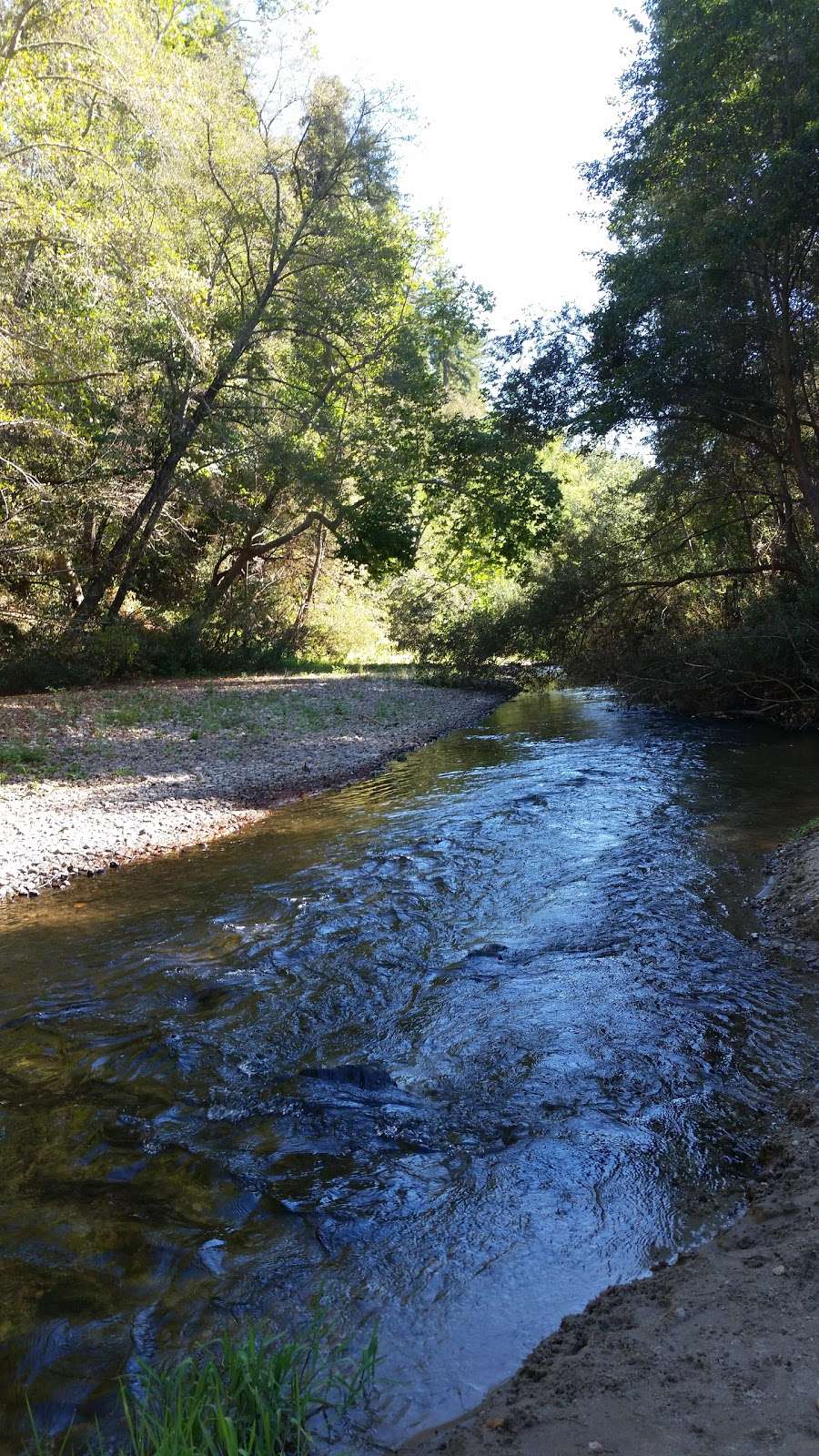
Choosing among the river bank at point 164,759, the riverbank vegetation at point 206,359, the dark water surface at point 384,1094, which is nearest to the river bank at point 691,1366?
the dark water surface at point 384,1094

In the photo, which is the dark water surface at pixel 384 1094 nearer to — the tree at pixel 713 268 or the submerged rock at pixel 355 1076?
→ the submerged rock at pixel 355 1076

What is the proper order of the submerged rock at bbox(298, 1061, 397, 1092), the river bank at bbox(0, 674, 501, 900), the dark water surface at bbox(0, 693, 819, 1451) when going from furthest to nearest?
the river bank at bbox(0, 674, 501, 900) < the submerged rock at bbox(298, 1061, 397, 1092) < the dark water surface at bbox(0, 693, 819, 1451)

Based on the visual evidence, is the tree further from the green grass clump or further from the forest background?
the green grass clump

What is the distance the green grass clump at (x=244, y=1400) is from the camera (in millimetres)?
2291

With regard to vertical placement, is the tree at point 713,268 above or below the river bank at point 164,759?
above

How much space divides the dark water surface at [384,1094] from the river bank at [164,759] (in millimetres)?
1038

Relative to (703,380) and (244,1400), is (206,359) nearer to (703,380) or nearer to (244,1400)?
(703,380)

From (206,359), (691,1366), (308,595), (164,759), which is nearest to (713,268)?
(206,359)

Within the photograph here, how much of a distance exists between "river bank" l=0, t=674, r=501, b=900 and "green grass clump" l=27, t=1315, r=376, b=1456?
6440 millimetres

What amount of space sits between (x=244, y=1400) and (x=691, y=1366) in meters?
1.29

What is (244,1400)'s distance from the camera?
8.37 feet

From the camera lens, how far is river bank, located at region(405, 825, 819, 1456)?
2.24m

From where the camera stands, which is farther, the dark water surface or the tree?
the tree

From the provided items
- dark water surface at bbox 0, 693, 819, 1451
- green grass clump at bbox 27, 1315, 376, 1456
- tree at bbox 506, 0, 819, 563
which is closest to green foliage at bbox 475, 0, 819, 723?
tree at bbox 506, 0, 819, 563
